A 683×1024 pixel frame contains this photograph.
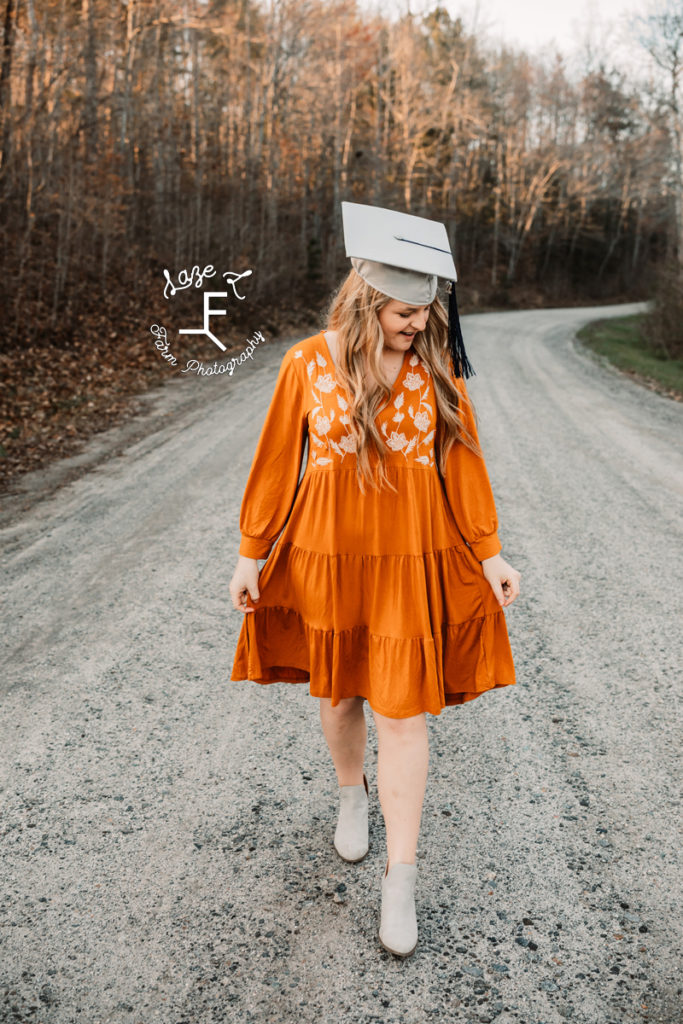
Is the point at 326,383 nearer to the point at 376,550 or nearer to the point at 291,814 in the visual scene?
the point at 376,550

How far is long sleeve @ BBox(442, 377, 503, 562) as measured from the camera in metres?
2.00

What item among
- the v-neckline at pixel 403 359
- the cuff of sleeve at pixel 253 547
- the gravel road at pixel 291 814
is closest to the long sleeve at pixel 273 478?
the cuff of sleeve at pixel 253 547

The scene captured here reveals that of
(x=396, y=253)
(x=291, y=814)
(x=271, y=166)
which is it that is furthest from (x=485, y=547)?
(x=271, y=166)

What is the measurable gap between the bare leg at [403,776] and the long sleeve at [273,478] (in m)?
0.56

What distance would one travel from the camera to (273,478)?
2.02m

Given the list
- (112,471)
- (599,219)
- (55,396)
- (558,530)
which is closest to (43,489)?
(112,471)

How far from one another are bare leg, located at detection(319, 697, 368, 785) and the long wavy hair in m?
0.65

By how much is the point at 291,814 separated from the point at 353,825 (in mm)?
297

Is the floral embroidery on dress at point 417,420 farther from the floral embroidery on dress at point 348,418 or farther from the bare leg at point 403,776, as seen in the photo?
the bare leg at point 403,776

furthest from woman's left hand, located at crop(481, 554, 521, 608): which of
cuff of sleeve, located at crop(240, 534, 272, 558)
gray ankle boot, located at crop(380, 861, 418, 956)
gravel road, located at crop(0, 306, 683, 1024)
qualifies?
gravel road, located at crop(0, 306, 683, 1024)

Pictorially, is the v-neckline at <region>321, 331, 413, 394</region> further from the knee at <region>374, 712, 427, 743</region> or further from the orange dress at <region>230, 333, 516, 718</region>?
the knee at <region>374, 712, 427, 743</region>

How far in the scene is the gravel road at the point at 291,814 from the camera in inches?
74.9

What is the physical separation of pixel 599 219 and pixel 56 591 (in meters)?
46.9

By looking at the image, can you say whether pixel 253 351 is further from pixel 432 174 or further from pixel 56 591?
pixel 432 174
